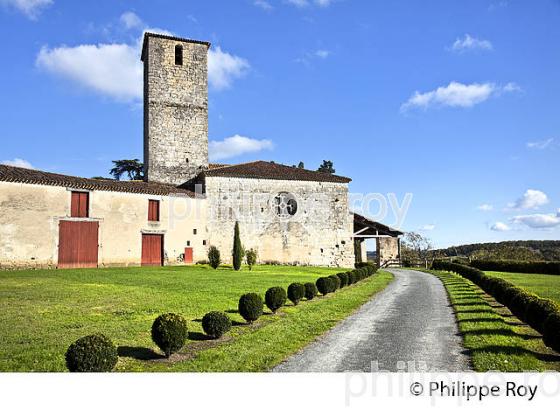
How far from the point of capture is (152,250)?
31219 mm

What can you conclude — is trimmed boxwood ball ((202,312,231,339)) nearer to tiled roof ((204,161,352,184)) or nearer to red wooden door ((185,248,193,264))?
red wooden door ((185,248,193,264))

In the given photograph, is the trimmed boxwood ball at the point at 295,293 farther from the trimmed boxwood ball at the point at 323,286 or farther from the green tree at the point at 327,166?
the green tree at the point at 327,166

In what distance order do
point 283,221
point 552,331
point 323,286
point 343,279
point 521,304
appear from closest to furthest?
point 552,331 → point 521,304 → point 323,286 → point 343,279 → point 283,221

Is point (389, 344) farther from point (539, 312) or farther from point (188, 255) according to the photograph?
point (188, 255)

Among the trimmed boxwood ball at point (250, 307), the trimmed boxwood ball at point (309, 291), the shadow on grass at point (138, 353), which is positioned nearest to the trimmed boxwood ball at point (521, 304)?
the trimmed boxwood ball at point (250, 307)

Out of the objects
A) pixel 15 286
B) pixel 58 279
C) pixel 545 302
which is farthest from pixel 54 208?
pixel 545 302

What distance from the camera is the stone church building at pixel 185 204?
27.5 m

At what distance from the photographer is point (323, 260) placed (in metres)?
38.8

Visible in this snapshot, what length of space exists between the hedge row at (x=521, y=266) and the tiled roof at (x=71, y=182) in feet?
89.3

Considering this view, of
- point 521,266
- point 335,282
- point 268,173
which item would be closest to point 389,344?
point 335,282

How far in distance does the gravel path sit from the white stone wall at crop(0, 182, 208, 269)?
19430mm

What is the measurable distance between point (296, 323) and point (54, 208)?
19.6 meters

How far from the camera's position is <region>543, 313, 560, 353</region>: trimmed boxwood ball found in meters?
8.88

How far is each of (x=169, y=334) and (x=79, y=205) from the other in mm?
21165
